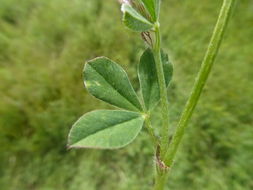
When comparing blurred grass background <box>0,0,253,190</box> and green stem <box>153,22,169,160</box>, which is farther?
blurred grass background <box>0,0,253,190</box>

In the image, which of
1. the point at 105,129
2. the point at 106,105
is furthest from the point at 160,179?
the point at 106,105

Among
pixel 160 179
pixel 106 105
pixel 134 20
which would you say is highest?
pixel 134 20

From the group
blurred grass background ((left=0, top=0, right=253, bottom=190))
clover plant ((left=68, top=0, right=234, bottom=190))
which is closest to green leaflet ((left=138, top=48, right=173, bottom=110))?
clover plant ((left=68, top=0, right=234, bottom=190))

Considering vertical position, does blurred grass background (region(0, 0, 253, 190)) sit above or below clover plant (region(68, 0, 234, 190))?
below

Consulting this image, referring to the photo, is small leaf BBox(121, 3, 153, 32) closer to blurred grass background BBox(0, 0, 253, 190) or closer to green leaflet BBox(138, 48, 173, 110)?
green leaflet BBox(138, 48, 173, 110)

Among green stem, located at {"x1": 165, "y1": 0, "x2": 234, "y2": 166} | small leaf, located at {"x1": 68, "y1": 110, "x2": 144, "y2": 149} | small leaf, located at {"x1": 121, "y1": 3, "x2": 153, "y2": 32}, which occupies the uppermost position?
small leaf, located at {"x1": 121, "y1": 3, "x2": 153, "y2": 32}

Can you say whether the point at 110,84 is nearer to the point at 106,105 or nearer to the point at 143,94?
the point at 143,94

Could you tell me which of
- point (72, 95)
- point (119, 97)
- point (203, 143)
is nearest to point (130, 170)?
point (203, 143)
